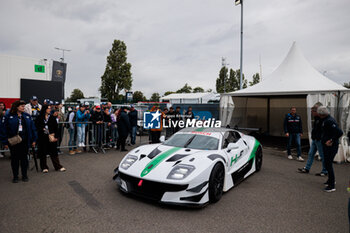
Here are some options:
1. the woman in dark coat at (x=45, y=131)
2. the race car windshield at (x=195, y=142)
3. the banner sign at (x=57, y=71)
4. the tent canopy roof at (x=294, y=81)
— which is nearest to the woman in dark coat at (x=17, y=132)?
the woman in dark coat at (x=45, y=131)

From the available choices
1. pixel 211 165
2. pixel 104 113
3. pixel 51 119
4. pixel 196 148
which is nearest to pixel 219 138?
pixel 196 148

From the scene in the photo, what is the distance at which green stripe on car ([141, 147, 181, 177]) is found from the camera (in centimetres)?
382

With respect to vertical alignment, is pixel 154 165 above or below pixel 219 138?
below

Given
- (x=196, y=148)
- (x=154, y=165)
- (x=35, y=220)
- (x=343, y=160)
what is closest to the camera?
(x=35, y=220)

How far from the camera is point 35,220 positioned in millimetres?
3209

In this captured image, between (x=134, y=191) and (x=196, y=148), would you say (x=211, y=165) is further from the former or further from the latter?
(x=134, y=191)

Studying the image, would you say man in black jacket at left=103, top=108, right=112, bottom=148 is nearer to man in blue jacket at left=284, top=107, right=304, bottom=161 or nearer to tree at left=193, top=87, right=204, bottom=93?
man in blue jacket at left=284, top=107, right=304, bottom=161

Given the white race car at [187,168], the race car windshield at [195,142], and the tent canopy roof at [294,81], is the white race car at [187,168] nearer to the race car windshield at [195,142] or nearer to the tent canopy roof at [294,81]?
the race car windshield at [195,142]

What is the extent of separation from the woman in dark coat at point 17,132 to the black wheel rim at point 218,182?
412 cm

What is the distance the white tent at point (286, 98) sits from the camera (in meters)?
8.03

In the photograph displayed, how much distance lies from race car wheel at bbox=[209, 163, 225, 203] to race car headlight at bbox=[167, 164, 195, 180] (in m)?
0.42

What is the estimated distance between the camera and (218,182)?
13.2 feet

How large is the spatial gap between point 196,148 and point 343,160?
243 inches

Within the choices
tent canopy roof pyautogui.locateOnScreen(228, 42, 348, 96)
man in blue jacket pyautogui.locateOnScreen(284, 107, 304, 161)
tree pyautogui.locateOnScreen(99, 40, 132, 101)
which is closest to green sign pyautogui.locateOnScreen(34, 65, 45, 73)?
tent canopy roof pyautogui.locateOnScreen(228, 42, 348, 96)
